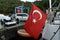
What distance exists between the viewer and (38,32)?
8188 mm

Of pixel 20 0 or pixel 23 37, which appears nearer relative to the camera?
pixel 23 37

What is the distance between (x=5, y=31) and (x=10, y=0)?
157ft

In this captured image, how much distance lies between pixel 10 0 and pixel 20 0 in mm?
3505

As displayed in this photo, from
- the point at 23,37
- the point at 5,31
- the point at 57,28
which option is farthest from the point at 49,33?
the point at 5,31

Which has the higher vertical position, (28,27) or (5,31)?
(28,27)

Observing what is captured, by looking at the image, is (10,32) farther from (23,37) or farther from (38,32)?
(38,32)

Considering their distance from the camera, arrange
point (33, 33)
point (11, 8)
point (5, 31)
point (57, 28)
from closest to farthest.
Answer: point (57, 28) < point (33, 33) < point (5, 31) < point (11, 8)

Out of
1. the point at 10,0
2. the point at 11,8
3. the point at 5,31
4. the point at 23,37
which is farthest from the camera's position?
the point at 10,0

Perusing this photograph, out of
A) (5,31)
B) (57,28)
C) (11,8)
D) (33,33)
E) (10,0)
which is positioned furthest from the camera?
(10,0)

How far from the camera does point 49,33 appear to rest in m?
7.46

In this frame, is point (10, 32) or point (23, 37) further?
point (10, 32)

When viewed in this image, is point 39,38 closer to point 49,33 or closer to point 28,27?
point 28,27

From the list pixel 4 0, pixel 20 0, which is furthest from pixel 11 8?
pixel 20 0

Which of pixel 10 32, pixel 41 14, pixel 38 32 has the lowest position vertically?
pixel 10 32
